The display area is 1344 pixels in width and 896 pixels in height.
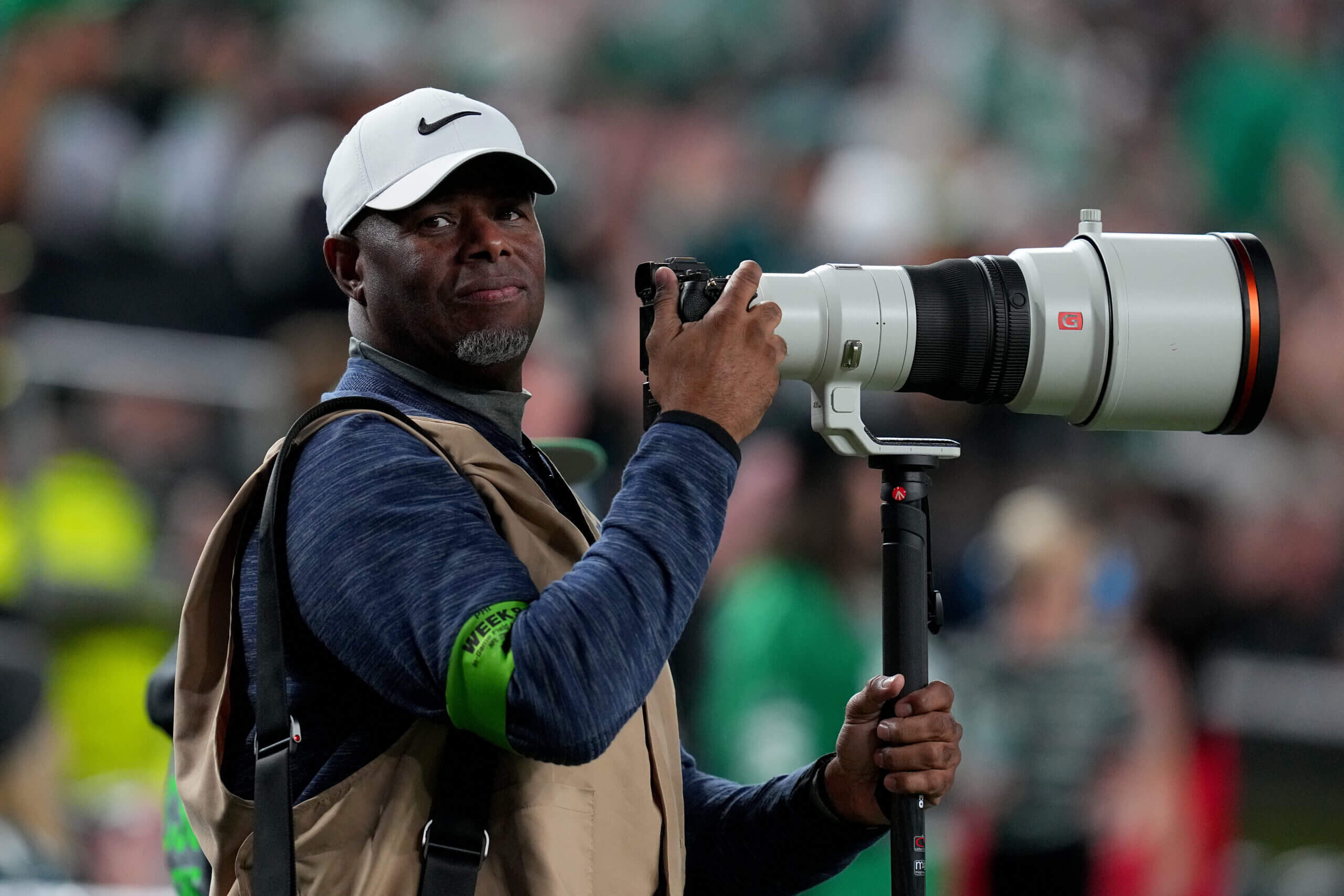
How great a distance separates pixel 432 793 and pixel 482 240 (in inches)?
19.8

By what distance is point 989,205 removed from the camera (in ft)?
16.4

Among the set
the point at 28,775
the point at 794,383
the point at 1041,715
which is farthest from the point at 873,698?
the point at 794,383

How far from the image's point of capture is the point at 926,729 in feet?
4.60

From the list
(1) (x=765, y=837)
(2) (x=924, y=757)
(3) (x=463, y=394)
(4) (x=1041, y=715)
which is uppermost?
(3) (x=463, y=394)

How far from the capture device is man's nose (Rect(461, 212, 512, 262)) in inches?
56.7

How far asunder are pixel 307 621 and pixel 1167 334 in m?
0.82

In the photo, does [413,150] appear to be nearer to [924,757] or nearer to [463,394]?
[463,394]

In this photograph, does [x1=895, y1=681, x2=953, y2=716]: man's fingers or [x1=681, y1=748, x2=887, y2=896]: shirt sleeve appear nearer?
[x1=895, y1=681, x2=953, y2=716]: man's fingers

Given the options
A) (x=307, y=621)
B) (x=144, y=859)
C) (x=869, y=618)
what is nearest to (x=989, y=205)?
(x=869, y=618)

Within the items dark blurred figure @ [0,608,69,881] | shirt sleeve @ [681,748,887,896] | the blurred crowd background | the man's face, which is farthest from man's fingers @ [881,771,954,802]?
dark blurred figure @ [0,608,69,881]

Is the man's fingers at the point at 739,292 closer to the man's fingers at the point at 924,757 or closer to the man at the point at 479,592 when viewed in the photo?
the man at the point at 479,592

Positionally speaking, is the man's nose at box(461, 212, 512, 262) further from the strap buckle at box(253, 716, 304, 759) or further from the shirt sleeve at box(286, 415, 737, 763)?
the strap buckle at box(253, 716, 304, 759)

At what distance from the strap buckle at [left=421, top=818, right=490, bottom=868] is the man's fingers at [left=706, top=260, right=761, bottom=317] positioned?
0.47 m

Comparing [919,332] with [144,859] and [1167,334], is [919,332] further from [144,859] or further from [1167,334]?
[144,859]
